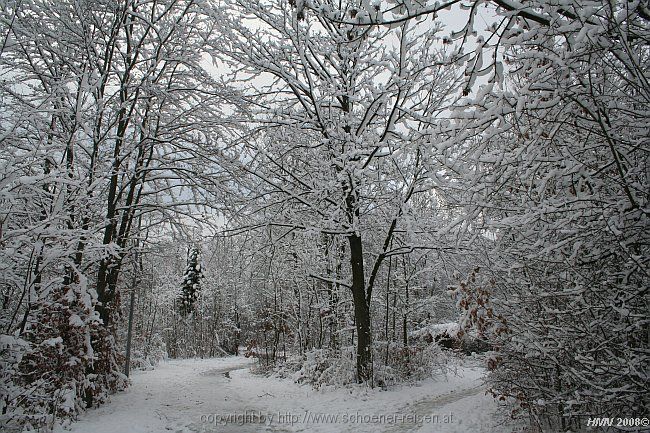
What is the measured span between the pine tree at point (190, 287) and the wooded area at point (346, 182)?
65.7ft

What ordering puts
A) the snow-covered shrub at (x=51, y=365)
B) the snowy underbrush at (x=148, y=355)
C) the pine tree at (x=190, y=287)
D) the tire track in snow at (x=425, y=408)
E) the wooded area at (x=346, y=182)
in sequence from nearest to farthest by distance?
1. the wooded area at (x=346, y=182)
2. the snow-covered shrub at (x=51, y=365)
3. the tire track in snow at (x=425, y=408)
4. the snowy underbrush at (x=148, y=355)
5. the pine tree at (x=190, y=287)

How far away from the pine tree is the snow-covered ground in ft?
78.0

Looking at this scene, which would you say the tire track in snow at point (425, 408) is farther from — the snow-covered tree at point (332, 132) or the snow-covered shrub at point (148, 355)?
the snow-covered shrub at point (148, 355)

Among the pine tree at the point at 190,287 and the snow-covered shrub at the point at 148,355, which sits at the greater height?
the pine tree at the point at 190,287

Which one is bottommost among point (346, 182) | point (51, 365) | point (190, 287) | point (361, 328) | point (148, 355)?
point (148, 355)

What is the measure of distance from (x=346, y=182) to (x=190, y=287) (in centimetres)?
2885

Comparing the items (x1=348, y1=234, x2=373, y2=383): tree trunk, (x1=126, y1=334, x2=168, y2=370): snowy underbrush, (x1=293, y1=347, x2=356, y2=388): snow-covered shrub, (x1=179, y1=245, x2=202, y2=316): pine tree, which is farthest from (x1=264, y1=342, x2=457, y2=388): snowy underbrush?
(x1=179, y1=245, x2=202, y2=316): pine tree

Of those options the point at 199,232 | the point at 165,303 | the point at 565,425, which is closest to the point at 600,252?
the point at 565,425

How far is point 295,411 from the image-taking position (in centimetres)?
766

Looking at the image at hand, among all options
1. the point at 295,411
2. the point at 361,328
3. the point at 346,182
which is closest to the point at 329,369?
the point at 361,328

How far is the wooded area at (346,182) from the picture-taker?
11.0ft

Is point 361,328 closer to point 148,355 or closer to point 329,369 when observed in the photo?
point 329,369

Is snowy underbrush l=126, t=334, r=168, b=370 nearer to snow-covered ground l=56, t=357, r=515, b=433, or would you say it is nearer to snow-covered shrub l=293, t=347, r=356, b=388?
snow-covered ground l=56, t=357, r=515, b=433

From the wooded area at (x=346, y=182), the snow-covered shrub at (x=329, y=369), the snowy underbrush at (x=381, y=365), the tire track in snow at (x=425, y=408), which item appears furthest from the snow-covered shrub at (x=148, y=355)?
the tire track in snow at (x=425, y=408)
